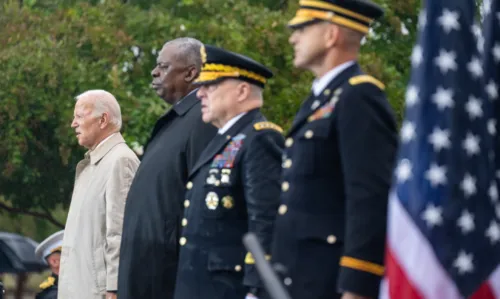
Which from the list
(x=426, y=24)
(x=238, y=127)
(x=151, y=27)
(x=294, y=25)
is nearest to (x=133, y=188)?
(x=238, y=127)

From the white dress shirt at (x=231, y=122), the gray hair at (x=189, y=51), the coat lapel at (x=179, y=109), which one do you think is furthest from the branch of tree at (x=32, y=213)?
the white dress shirt at (x=231, y=122)

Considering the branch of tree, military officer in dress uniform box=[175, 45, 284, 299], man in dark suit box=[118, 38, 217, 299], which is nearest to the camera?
military officer in dress uniform box=[175, 45, 284, 299]

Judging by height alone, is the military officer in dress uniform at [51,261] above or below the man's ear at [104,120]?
below

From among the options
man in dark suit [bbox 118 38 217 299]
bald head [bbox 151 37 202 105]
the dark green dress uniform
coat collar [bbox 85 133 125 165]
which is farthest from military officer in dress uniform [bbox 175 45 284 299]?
the dark green dress uniform

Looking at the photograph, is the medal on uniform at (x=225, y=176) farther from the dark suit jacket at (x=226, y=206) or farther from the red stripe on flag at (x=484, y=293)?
the red stripe on flag at (x=484, y=293)

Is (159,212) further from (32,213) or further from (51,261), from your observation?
(32,213)

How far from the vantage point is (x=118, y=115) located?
381 inches

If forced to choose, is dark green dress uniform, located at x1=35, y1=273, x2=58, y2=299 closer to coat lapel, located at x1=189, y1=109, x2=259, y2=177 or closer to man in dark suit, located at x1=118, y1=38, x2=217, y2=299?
man in dark suit, located at x1=118, y1=38, x2=217, y2=299

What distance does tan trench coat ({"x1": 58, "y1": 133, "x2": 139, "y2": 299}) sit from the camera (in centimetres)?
912

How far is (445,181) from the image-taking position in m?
5.49

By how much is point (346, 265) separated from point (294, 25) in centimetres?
112

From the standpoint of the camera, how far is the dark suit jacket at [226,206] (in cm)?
713

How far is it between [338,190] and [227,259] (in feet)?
4.62

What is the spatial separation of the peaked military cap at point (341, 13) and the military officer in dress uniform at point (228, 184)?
1.05 m
